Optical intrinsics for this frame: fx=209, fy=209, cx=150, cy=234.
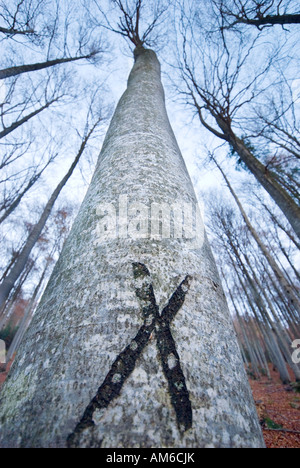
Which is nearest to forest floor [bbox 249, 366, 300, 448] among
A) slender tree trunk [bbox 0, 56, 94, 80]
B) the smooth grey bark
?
the smooth grey bark

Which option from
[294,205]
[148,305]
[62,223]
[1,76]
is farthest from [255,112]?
[62,223]

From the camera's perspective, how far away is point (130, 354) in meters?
0.72

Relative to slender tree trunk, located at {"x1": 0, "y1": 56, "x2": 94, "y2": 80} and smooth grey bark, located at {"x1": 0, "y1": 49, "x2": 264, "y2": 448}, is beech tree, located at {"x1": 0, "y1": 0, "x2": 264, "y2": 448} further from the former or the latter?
slender tree trunk, located at {"x1": 0, "y1": 56, "x2": 94, "y2": 80}

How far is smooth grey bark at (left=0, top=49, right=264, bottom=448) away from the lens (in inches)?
23.2

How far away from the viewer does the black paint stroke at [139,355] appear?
0.60m

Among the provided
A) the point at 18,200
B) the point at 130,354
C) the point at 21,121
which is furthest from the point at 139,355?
the point at 18,200

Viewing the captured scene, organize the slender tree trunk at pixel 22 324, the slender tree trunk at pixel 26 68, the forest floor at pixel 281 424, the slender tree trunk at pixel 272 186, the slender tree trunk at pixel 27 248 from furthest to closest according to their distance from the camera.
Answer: the slender tree trunk at pixel 22 324 < the slender tree trunk at pixel 27 248 < the slender tree trunk at pixel 26 68 < the forest floor at pixel 281 424 < the slender tree trunk at pixel 272 186

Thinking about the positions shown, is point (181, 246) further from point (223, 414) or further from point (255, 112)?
point (255, 112)

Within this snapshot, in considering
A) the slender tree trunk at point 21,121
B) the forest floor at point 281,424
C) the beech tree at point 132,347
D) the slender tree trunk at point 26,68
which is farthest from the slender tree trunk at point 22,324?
the beech tree at point 132,347

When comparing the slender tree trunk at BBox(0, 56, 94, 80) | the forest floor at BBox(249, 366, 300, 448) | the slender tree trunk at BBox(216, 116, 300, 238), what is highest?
Result: the slender tree trunk at BBox(0, 56, 94, 80)

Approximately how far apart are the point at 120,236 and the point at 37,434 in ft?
2.53

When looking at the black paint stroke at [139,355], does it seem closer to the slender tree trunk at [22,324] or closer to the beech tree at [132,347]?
the beech tree at [132,347]
